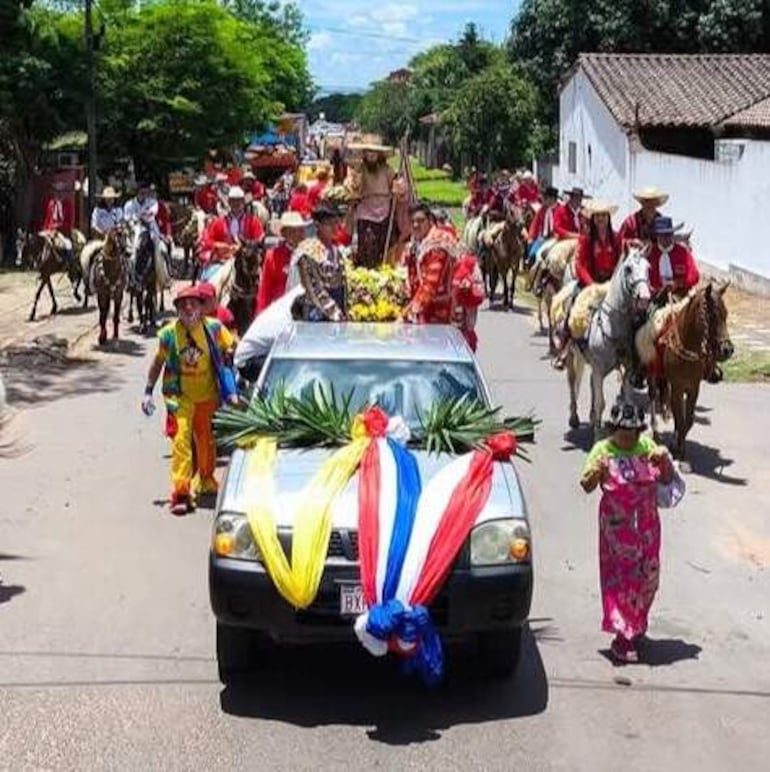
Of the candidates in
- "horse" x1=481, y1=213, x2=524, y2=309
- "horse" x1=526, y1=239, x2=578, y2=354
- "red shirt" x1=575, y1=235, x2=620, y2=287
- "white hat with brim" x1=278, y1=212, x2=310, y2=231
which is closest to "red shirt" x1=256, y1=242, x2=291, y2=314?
"white hat with brim" x1=278, y1=212, x2=310, y2=231

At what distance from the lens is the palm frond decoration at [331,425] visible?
7.49 m

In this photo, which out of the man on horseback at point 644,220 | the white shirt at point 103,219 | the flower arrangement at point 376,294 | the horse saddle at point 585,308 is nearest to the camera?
the flower arrangement at point 376,294

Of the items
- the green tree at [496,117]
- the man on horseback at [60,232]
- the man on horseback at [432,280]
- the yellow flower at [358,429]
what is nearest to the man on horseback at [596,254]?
the man on horseback at [432,280]

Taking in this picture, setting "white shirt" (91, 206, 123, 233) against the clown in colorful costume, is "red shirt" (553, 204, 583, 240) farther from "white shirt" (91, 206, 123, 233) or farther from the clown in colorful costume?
the clown in colorful costume

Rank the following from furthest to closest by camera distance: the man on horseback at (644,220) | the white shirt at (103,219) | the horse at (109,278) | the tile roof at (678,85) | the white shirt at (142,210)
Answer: the tile roof at (678,85)
the white shirt at (103,219)
the white shirt at (142,210)
the horse at (109,278)
the man on horseback at (644,220)

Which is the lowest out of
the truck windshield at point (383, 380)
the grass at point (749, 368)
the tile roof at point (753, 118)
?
the grass at point (749, 368)

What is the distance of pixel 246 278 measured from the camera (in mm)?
14945

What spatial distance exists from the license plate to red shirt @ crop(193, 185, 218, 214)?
2068 centimetres

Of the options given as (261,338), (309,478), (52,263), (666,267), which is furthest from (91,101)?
(309,478)

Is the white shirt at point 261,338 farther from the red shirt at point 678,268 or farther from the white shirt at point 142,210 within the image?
the white shirt at point 142,210

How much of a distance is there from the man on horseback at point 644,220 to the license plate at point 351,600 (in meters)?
7.10

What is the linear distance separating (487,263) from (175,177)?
67.1 feet

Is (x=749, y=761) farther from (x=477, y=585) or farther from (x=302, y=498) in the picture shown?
(x=302, y=498)

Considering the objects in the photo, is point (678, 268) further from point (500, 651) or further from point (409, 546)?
point (409, 546)
